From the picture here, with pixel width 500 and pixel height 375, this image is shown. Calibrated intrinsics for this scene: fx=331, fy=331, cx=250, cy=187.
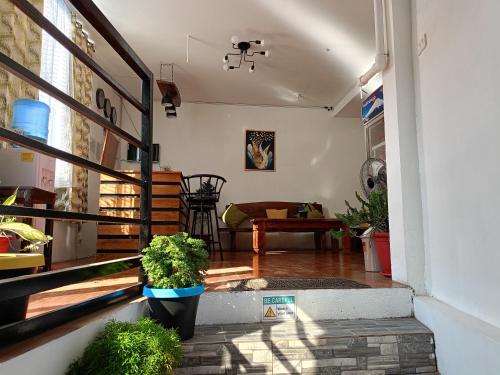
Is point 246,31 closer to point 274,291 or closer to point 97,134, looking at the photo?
point 97,134

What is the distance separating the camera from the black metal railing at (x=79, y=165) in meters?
0.95

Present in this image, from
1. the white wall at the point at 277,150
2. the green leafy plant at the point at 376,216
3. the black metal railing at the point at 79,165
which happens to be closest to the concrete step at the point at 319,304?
the black metal railing at the point at 79,165

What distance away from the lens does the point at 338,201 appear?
272 inches

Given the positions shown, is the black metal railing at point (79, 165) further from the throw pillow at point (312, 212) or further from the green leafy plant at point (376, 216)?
the throw pillow at point (312, 212)

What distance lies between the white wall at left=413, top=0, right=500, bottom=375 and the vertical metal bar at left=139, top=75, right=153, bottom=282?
1591 millimetres

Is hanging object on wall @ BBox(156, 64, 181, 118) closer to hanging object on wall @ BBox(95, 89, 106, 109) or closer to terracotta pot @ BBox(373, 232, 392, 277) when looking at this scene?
hanging object on wall @ BBox(95, 89, 106, 109)

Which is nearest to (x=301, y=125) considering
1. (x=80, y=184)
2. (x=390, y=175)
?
(x=80, y=184)

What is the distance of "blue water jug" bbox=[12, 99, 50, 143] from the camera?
2656 mm

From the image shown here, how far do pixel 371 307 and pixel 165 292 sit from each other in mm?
1176

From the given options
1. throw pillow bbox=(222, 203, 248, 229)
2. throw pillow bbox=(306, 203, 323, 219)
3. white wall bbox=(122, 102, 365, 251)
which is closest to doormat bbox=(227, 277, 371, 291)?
throw pillow bbox=(222, 203, 248, 229)

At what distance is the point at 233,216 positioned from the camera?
6066 mm

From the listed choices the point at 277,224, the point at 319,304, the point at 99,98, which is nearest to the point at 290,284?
the point at 319,304

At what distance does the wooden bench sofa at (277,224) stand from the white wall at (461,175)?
10.1ft

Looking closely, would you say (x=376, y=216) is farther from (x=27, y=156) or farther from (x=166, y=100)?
(x=166, y=100)
